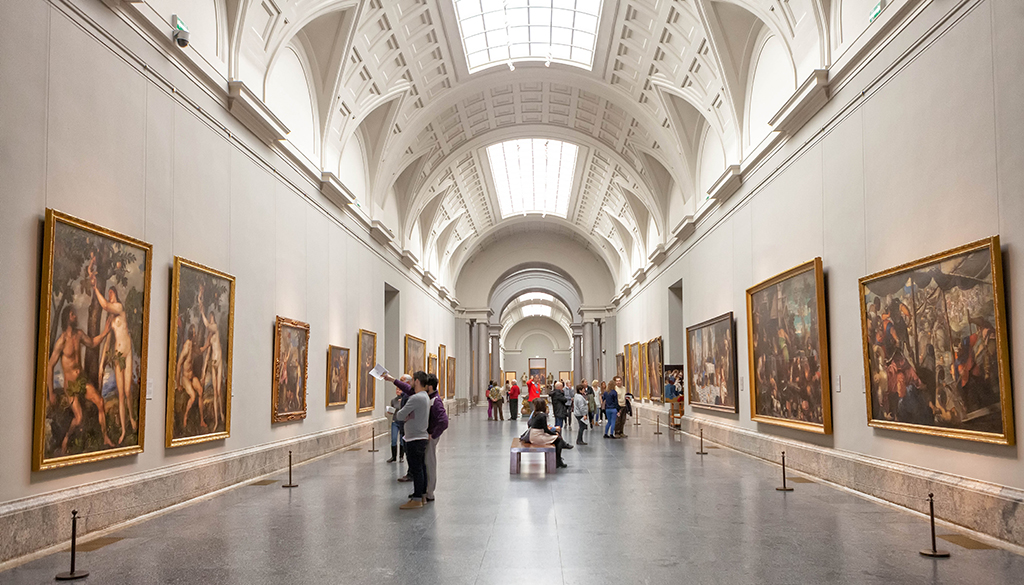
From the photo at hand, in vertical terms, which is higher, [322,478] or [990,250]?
[990,250]

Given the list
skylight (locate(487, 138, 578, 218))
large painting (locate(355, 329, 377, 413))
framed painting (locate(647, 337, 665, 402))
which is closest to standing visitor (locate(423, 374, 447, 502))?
large painting (locate(355, 329, 377, 413))

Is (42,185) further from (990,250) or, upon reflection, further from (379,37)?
(379,37)

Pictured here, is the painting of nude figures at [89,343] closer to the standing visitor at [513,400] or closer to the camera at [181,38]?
the camera at [181,38]

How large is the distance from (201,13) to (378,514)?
26.2 ft

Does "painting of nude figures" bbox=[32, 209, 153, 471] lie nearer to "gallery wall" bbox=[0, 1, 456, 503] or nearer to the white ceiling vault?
"gallery wall" bbox=[0, 1, 456, 503]

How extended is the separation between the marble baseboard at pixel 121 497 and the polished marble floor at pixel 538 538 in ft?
0.94

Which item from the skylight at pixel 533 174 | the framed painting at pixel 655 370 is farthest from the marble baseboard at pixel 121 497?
the skylight at pixel 533 174

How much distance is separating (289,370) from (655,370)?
55.5ft

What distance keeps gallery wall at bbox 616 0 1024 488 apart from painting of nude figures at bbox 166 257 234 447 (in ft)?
32.4

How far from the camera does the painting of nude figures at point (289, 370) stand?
14281 millimetres

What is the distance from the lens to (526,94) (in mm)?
25234

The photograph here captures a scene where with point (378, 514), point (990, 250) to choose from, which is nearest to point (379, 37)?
point (378, 514)

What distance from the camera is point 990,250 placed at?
7.49 m

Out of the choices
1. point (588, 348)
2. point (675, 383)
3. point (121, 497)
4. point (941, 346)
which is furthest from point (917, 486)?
point (588, 348)
